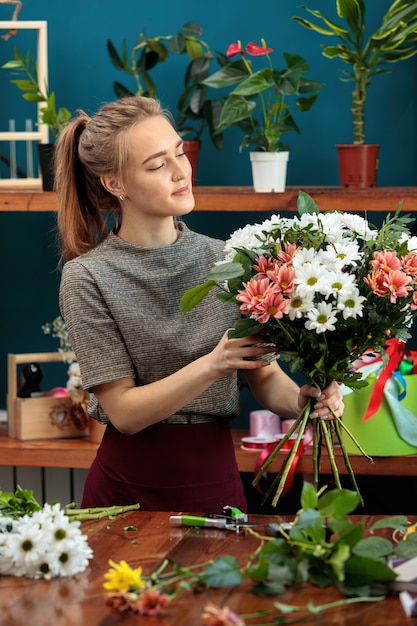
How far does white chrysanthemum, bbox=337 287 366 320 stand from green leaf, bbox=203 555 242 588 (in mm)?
512

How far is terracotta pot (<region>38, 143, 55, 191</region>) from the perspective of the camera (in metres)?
3.17

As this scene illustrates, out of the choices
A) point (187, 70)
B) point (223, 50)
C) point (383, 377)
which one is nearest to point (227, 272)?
point (383, 377)

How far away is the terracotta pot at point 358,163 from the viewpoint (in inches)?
121

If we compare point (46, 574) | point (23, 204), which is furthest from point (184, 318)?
point (23, 204)

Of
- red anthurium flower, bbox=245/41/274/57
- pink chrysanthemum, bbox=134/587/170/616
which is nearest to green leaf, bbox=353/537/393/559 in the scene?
pink chrysanthemum, bbox=134/587/170/616

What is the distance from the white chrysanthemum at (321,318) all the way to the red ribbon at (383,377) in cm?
118

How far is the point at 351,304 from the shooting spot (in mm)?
1800

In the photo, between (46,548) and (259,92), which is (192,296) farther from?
(259,92)

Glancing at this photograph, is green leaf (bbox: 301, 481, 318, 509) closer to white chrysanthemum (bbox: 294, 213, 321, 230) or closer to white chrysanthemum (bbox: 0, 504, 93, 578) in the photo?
white chrysanthemum (bbox: 0, 504, 93, 578)

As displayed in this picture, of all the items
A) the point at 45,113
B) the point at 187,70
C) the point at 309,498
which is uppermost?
the point at 187,70

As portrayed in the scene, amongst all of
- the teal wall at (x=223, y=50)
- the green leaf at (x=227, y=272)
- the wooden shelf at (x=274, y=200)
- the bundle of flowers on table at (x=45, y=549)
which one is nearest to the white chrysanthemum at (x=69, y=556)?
the bundle of flowers on table at (x=45, y=549)

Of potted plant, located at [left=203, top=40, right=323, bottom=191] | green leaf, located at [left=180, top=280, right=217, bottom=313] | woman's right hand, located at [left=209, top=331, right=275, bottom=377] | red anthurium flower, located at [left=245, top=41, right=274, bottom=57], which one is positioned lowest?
woman's right hand, located at [left=209, top=331, right=275, bottom=377]

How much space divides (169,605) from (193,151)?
2.00m

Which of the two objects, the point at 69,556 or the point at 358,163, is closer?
the point at 69,556
